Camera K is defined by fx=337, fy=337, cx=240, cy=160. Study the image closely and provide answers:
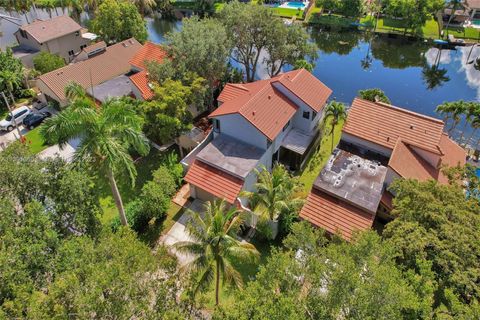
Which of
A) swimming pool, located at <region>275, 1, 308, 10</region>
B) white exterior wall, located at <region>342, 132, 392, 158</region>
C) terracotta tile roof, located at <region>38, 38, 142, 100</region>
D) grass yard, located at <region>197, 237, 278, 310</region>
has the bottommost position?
grass yard, located at <region>197, 237, 278, 310</region>

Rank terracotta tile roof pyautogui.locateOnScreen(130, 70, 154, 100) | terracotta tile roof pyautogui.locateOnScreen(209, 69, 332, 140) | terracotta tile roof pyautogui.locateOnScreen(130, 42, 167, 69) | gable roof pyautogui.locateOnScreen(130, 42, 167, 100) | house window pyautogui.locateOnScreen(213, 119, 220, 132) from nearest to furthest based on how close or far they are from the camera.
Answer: terracotta tile roof pyautogui.locateOnScreen(209, 69, 332, 140), house window pyautogui.locateOnScreen(213, 119, 220, 132), terracotta tile roof pyautogui.locateOnScreen(130, 70, 154, 100), gable roof pyautogui.locateOnScreen(130, 42, 167, 100), terracotta tile roof pyautogui.locateOnScreen(130, 42, 167, 69)

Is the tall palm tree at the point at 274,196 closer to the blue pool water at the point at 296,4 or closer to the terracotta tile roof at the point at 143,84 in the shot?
the terracotta tile roof at the point at 143,84

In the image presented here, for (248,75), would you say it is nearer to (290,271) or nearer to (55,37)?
(55,37)

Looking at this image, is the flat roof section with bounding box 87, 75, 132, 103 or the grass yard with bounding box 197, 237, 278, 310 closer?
the grass yard with bounding box 197, 237, 278, 310

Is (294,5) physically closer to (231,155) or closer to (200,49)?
(200,49)

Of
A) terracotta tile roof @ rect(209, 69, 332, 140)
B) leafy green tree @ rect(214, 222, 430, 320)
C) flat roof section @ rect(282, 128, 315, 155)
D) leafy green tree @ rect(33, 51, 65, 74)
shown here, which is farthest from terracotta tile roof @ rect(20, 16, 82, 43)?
leafy green tree @ rect(214, 222, 430, 320)

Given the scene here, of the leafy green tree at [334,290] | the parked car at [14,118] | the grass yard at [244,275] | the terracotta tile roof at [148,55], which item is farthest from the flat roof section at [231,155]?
the parked car at [14,118]

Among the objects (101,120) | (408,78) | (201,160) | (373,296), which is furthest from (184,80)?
(408,78)

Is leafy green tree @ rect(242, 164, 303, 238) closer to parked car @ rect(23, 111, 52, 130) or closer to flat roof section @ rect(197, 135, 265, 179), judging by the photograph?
flat roof section @ rect(197, 135, 265, 179)
